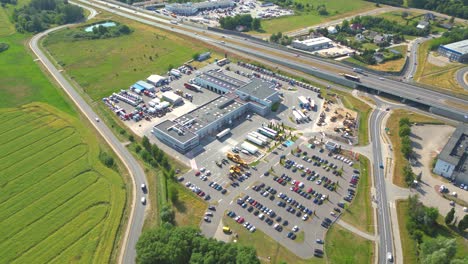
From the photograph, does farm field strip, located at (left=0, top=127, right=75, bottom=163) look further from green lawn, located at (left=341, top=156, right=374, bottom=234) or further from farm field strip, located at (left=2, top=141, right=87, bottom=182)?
green lawn, located at (left=341, top=156, right=374, bottom=234)

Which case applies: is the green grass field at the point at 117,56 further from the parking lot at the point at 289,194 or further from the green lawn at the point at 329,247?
the green lawn at the point at 329,247

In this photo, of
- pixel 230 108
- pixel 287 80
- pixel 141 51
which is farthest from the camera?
pixel 141 51

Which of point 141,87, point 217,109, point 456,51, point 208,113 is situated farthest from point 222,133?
point 456,51

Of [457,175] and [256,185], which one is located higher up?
[457,175]

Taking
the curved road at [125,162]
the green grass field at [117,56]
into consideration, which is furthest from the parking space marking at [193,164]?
the green grass field at [117,56]

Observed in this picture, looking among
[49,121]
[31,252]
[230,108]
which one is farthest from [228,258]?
[49,121]

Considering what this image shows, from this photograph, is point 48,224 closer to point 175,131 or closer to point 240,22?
point 175,131

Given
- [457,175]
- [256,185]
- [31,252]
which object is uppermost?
[457,175]

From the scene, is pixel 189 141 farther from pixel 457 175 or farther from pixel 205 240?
pixel 457 175

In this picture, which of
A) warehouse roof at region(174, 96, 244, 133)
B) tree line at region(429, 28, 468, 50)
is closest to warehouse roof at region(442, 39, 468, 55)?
tree line at region(429, 28, 468, 50)
